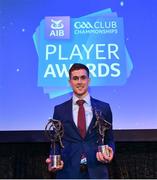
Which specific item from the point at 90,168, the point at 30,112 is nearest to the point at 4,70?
the point at 30,112

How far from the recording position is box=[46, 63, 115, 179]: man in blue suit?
215 cm

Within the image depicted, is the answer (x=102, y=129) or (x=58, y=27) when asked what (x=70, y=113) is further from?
(x=58, y=27)

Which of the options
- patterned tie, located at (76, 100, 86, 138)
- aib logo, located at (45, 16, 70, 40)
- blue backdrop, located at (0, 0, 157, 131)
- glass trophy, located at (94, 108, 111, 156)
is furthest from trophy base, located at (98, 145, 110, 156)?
aib logo, located at (45, 16, 70, 40)

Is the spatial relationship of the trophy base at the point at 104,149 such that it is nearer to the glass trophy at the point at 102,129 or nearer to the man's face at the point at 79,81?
the glass trophy at the point at 102,129

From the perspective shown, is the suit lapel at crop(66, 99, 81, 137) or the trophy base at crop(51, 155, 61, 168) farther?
the suit lapel at crop(66, 99, 81, 137)

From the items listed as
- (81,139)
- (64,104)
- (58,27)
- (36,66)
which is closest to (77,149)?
(81,139)

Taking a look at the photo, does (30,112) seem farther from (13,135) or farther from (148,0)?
(148,0)

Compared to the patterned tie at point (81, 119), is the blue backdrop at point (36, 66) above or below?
above

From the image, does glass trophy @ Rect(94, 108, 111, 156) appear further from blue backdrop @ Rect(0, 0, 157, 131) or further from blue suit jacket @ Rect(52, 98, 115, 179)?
blue backdrop @ Rect(0, 0, 157, 131)

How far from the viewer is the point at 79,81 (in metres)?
2.27

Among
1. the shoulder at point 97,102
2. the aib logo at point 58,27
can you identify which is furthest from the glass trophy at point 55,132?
the aib logo at point 58,27

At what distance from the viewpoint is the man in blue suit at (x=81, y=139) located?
2.15 meters

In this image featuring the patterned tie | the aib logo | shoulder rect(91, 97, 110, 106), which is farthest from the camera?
the aib logo

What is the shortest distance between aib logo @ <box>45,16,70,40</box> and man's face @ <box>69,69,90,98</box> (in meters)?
0.34
